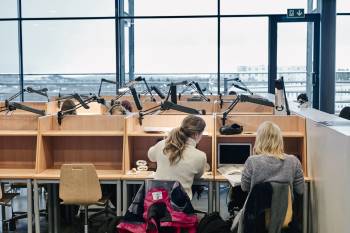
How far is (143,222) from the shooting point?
3430mm

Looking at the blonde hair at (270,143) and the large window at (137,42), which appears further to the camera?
the large window at (137,42)

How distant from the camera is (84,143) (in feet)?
15.8

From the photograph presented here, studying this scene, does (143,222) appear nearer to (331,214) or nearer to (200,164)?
(200,164)

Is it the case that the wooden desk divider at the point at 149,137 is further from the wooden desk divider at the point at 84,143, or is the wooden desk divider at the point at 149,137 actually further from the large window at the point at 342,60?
the large window at the point at 342,60

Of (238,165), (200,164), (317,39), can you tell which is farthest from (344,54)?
(200,164)

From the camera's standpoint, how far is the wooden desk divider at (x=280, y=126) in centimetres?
443

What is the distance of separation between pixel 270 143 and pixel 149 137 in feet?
4.94

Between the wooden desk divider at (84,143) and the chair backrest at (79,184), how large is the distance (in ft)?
1.78

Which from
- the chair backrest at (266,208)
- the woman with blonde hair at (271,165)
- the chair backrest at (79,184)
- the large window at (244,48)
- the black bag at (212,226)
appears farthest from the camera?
the large window at (244,48)

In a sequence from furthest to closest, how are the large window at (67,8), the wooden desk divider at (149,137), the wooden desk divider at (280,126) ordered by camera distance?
the large window at (67,8), the wooden desk divider at (149,137), the wooden desk divider at (280,126)

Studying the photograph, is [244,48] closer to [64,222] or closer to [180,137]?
[64,222]

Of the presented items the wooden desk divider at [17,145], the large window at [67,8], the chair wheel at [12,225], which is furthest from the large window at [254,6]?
the chair wheel at [12,225]

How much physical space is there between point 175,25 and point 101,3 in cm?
131

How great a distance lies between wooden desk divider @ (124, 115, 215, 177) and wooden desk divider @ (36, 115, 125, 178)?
0.37 ft
